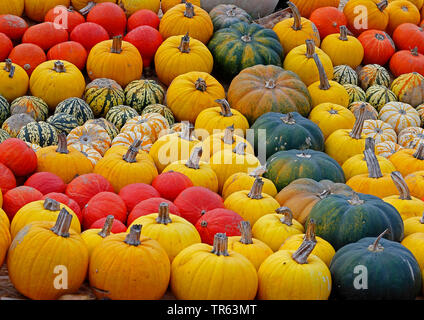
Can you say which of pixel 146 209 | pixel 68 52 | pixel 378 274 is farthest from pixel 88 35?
pixel 378 274

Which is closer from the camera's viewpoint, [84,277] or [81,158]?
[84,277]

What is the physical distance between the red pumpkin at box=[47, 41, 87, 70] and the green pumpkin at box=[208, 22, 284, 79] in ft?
5.07

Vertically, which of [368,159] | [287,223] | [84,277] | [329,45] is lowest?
[84,277]

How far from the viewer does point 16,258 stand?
3.68m

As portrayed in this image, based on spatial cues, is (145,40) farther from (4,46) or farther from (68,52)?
(4,46)

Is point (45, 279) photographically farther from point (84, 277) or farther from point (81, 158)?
point (81, 158)

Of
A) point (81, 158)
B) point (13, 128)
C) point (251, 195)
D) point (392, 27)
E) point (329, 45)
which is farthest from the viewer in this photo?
point (392, 27)

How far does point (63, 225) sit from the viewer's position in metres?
3.74

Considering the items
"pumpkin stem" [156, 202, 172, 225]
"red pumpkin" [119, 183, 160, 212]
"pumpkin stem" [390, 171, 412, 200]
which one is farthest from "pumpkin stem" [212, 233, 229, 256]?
"pumpkin stem" [390, 171, 412, 200]

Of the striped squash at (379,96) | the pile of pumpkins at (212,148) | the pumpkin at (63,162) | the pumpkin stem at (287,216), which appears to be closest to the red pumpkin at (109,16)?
the pile of pumpkins at (212,148)

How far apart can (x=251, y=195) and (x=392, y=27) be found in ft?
17.2

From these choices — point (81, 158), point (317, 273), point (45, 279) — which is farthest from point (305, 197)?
point (45, 279)

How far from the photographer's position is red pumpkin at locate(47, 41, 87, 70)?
23.6 ft

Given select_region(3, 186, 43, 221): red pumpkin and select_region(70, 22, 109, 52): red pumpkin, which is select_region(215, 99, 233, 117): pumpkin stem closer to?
select_region(70, 22, 109, 52): red pumpkin
